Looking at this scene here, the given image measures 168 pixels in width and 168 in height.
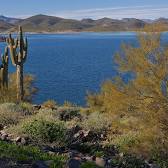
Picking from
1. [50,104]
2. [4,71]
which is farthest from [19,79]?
[50,104]

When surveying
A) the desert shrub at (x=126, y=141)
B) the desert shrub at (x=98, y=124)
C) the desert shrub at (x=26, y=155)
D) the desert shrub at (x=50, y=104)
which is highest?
the desert shrub at (x=26, y=155)

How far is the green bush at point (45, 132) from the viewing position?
14.0 meters

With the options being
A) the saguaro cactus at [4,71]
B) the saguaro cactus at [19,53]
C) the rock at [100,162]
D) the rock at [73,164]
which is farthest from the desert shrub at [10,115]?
the saguaro cactus at [19,53]

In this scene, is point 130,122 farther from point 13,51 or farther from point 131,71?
point 13,51

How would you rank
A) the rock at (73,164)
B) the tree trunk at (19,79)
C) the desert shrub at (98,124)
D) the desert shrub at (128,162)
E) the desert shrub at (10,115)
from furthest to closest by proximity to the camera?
the tree trunk at (19,79), the desert shrub at (10,115), the desert shrub at (98,124), the desert shrub at (128,162), the rock at (73,164)

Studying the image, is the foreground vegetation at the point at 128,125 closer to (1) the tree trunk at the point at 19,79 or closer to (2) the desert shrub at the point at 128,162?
(2) the desert shrub at the point at 128,162

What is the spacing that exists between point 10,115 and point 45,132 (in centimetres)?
404

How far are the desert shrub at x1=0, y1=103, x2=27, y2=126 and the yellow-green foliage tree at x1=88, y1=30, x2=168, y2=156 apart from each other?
368 centimetres

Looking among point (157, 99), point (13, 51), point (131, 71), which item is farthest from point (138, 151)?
point (13, 51)

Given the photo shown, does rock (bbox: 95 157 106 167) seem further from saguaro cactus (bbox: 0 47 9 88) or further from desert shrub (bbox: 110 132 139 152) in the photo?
saguaro cactus (bbox: 0 47 9 88)

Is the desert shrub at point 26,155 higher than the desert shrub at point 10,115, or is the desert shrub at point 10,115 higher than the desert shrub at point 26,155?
the desert shrub at point 26,155

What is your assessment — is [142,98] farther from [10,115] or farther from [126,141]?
[10,115]

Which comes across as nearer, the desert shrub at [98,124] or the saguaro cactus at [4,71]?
the desert shrub at [98,124]

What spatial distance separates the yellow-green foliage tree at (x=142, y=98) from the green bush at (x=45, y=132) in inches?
70.0
